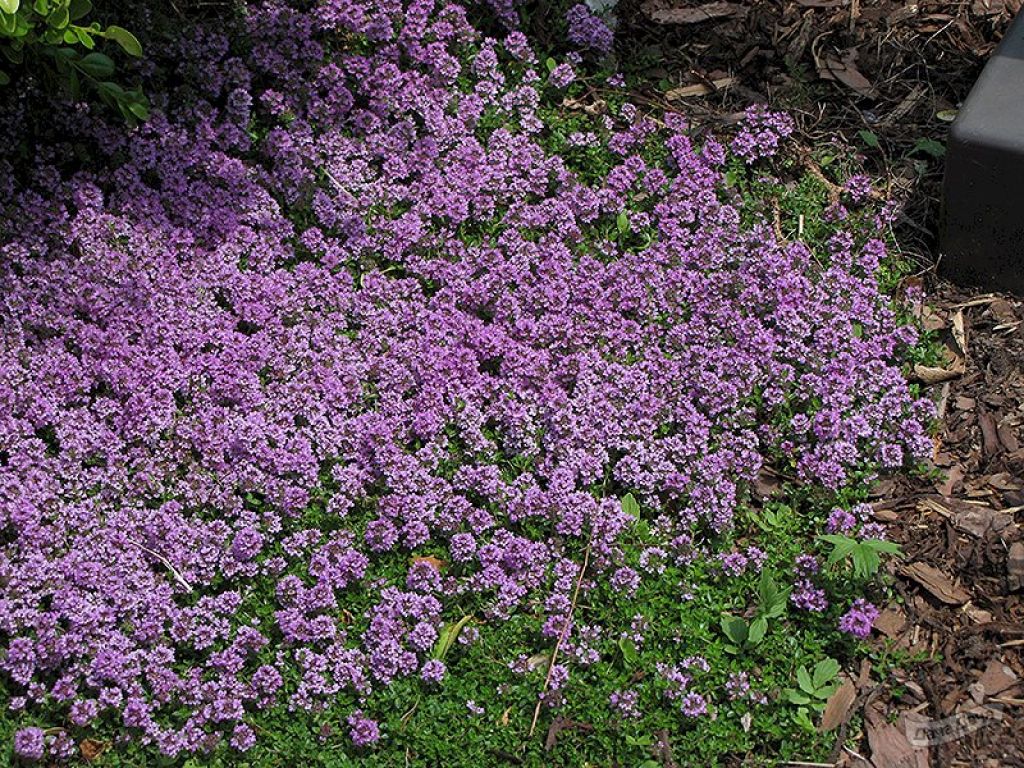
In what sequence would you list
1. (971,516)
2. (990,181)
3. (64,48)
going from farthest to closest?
(64,48) → (990,181) → (971,516)

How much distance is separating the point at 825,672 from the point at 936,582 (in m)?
0.55

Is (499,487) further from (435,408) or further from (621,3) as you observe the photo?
(621,3)

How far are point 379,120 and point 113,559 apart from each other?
221 centimetres

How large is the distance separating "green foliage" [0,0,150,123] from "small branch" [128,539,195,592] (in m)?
1.63

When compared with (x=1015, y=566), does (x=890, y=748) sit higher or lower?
lower

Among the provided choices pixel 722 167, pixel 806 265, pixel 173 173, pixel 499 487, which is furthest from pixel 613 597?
pixel 173 173

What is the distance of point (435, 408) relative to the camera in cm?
436

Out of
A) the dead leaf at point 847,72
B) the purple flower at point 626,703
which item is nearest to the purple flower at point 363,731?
the purple flower at point 626,703

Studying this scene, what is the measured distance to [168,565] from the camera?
4.02 metres

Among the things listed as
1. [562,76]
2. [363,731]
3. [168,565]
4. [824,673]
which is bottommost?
Result: [363,731]

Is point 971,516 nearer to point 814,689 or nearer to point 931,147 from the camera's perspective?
point 814,689

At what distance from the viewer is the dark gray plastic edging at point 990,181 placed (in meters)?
4.37

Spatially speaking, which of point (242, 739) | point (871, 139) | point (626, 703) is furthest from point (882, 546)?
point (871, 139)

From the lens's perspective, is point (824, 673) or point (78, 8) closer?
point (824, 673)
